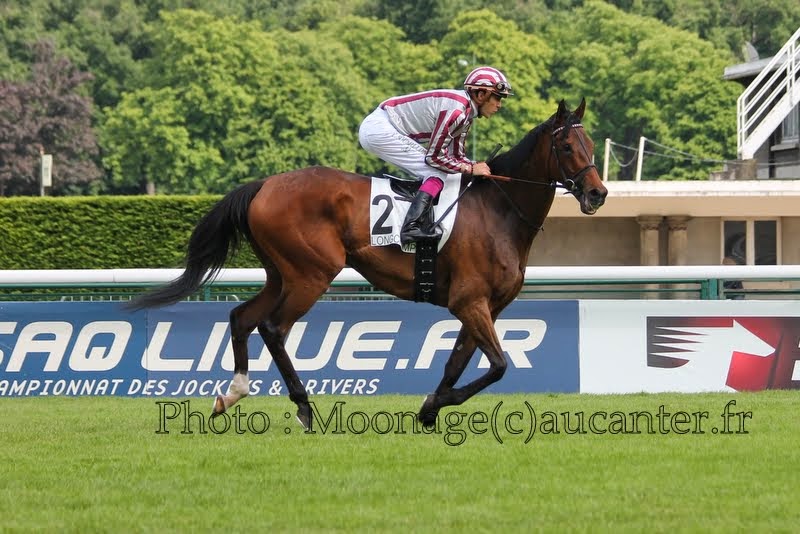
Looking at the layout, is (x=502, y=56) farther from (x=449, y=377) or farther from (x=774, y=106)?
(x=449, y=377)

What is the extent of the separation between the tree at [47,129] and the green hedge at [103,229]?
3100 cm

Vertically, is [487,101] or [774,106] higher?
[487,101]

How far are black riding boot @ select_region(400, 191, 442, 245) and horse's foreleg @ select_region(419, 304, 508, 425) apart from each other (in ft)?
1.67

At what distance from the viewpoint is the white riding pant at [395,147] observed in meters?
7.94

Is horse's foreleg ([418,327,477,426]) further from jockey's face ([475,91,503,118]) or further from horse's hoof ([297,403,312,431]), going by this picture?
jockey's face ([475,91,503,118])

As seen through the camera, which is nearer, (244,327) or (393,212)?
(393,212)

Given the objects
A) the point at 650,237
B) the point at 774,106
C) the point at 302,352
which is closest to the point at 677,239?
the point at 650,237

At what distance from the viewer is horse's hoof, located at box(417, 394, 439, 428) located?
7.59m

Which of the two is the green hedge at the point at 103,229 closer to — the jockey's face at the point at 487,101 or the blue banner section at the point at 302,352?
the blue banner section at the point at 302,352

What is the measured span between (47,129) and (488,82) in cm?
4715

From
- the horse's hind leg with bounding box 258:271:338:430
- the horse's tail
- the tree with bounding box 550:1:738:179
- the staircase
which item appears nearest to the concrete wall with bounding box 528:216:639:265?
the staircase

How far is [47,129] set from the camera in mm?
52438

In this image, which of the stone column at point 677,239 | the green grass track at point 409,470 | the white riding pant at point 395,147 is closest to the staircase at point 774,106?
the stone column at point 677,239

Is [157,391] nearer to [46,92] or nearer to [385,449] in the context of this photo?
[385,449]
